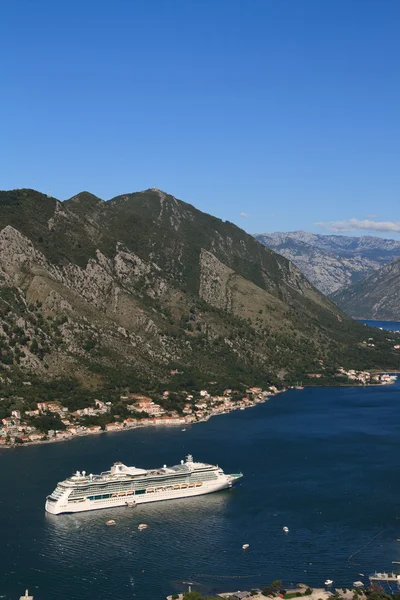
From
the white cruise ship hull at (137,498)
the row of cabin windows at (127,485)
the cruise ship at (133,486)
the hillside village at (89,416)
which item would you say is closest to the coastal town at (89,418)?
the hillside village at (89,416)

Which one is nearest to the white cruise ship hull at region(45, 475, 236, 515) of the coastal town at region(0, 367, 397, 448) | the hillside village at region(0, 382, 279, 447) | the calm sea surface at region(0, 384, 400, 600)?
the calm sea surface at region(0, 384, 400, 600)

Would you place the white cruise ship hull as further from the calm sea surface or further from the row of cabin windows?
the calm sea surface

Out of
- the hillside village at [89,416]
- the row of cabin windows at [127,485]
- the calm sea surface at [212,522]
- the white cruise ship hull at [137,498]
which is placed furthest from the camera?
the hillside village at [89,416]

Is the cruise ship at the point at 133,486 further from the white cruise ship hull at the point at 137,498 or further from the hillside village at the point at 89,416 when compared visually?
the hillside village at the point at 89,416

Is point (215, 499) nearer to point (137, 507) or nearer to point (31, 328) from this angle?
point (137, 507)

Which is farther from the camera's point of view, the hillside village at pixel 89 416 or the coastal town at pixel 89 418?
A: the coastal town at pixel 89 418

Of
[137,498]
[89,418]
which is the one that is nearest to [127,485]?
[137,498]

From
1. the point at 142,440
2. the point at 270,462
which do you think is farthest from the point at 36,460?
the point at 270,462

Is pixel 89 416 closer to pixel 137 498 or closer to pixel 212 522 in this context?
pixel 137 498
